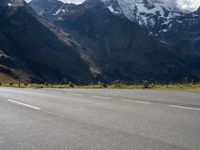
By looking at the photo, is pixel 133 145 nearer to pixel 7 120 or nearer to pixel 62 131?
pixel 62 131

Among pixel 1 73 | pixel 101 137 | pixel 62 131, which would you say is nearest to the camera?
pixel 101 137

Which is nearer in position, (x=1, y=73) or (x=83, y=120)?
(x=83, y=120)

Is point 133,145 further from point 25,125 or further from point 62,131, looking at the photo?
point 25,125

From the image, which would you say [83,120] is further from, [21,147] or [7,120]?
[21,147]

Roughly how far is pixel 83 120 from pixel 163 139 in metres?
4.00

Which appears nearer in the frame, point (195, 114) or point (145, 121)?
point (145, 121)

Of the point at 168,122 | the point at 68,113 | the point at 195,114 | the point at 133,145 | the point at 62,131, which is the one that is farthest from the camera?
the point at 68,113

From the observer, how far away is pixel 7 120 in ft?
41.8

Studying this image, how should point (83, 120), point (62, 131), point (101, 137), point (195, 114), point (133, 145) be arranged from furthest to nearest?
point (195, 114), point (83, 120), point (62, 131), point (101, 137), point (133, 145)

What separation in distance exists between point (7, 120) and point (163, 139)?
6022 millimetres

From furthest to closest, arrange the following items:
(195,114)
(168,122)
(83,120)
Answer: (195,114) < (83,120) < (168,122)

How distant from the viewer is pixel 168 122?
11.1m

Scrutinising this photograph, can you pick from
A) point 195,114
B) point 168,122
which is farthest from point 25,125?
point 195,114

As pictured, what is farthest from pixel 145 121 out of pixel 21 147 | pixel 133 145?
pixel 21 147
